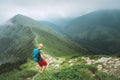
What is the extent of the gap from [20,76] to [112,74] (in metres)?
20.0

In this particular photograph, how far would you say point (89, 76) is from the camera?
25.1 m

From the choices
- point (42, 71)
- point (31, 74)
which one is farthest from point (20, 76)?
point (42, 71)

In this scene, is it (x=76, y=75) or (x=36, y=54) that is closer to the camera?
(x=76, y=75)

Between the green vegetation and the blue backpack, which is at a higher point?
the blue backpack

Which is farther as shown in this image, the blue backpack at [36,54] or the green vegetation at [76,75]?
the blue backpack at [36,54]

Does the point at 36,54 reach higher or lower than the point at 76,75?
higher

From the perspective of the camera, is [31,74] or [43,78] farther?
[31,74]

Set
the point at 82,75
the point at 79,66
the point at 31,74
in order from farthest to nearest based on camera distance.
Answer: the point at 31,74, the point at 79,66, the point at 82,75

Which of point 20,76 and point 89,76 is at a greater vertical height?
point 89,76

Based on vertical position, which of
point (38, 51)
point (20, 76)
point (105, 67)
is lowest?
point (20, 76)

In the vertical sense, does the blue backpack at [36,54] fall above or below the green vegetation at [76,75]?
above

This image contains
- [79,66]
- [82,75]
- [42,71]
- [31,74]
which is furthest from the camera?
[31,74]

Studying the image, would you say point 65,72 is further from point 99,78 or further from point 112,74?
point 112,74

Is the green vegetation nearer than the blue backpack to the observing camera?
Yes
